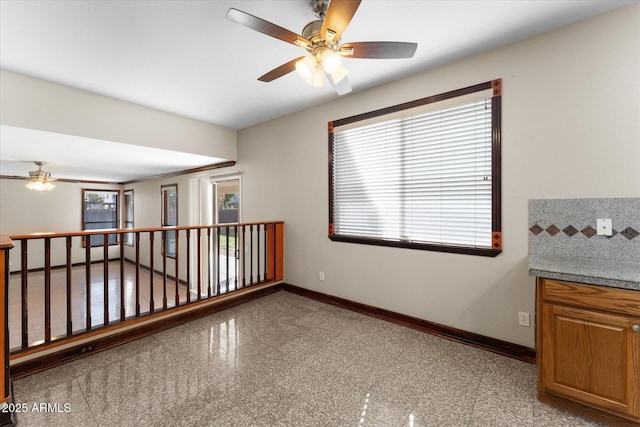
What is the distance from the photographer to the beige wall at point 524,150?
6.08 feet

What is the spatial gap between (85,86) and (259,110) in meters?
1.86

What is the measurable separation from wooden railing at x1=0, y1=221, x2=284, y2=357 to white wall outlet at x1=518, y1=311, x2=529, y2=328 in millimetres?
2648

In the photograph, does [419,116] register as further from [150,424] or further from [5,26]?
[5,26]

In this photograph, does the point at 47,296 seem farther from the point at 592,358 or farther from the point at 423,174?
the point at 592,358

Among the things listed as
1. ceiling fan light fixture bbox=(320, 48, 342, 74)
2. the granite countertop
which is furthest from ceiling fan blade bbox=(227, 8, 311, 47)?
the granite countertop

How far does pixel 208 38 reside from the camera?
214 centimetres

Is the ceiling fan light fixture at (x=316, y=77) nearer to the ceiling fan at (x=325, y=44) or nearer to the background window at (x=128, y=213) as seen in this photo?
the ceiling fan at (x=325, y=44)

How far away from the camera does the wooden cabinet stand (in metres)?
1.44

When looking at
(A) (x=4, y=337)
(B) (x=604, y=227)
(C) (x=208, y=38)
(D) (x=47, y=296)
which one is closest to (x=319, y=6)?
(C) (x=208, y=38)

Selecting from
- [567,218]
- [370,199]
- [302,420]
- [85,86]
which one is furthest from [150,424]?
[85,86]

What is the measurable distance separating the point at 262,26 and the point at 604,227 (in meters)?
2.60

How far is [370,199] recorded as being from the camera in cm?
312

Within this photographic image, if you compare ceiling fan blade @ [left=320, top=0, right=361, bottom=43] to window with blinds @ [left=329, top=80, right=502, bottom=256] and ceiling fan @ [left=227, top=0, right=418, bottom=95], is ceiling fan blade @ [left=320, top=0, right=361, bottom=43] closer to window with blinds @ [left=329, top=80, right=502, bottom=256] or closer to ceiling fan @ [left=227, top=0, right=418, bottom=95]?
ceiling fan @ [left=227, top=0, right=418, bottom=95]

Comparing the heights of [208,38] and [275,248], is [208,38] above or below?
above
